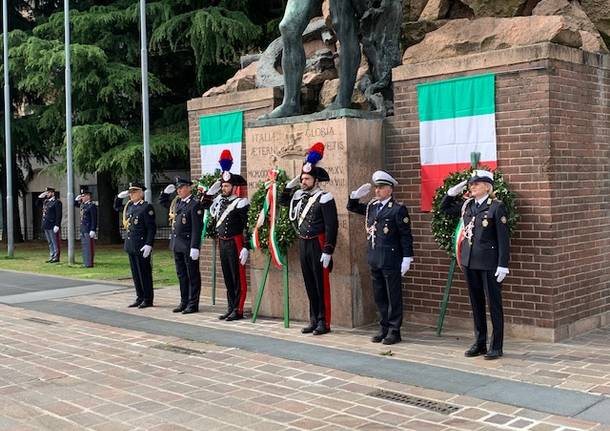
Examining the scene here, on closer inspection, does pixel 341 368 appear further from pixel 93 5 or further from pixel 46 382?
pixel 93 5

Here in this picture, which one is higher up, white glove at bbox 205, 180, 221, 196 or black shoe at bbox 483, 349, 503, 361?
white glove at bbox 205, 180, 221, 196

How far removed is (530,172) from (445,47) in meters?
2.16

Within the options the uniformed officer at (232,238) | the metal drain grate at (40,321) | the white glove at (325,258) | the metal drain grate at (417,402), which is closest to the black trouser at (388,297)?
the white glove at (325,258)

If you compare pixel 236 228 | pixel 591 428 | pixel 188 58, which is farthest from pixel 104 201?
pixel 591 428

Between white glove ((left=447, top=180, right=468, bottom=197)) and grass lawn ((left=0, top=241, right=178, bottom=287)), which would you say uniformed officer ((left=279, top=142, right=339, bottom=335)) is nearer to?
white glove ((left=447, top=180, right=468, bottom=197))

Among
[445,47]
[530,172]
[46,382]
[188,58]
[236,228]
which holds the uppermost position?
[188,58]

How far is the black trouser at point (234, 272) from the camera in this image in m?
9.51

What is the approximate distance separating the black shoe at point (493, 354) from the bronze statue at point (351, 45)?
137 inches

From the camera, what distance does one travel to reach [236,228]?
374 inches

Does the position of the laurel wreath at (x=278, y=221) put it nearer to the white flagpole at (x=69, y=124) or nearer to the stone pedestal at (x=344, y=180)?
the stone pedestal at (x=344, y=180)

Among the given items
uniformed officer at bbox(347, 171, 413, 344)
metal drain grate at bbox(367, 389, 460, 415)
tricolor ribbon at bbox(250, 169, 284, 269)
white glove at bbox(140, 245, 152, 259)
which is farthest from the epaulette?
white glove at bbox(140, 245, 152, 259)

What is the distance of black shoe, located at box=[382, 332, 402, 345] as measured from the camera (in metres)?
7.73

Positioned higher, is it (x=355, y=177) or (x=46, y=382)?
(x=355, y=177)

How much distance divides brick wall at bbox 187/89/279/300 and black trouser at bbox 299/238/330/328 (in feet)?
8.23
